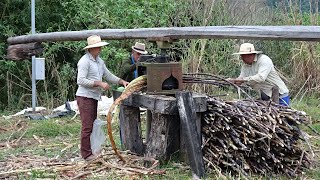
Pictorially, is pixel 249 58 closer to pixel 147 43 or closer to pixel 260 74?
pixel 260 74

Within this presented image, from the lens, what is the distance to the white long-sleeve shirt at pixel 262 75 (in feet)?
27.5

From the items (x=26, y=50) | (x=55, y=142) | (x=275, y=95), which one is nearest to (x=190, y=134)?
(x=275, y=95)

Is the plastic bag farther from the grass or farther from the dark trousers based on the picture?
the grass

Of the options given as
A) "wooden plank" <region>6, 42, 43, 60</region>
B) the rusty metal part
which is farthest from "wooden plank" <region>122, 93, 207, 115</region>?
"wooden plank" <region>6, 42, 43, 60</region>

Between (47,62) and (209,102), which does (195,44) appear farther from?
(209,102)

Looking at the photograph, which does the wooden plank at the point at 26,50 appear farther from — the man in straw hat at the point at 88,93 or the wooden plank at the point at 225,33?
the man in straw hat at the point at 88,93

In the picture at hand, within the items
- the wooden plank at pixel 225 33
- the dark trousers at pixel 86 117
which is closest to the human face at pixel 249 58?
the wooden plank at pixel 225 33

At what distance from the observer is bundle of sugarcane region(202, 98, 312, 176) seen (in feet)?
21.8

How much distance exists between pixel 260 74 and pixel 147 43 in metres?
5.51

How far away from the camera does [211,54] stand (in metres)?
13.2

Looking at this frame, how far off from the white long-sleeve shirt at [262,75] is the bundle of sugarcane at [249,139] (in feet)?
4.33

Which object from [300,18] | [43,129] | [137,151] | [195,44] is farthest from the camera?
[300,18]

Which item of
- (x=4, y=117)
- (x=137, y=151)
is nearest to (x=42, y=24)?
(x=4, y=117)

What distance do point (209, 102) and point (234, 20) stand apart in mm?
7845
